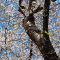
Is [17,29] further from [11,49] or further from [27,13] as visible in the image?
[27,13]

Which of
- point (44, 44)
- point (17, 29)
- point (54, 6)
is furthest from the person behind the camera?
point (17, 29)

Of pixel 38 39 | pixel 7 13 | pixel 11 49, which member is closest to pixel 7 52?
pixel 11 49

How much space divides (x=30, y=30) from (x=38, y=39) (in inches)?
13.5

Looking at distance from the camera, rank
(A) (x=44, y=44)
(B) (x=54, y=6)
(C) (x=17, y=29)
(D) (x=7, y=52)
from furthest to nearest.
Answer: (D) (x=7, y=52) < (C) (x=17, y=29) < (B) (x=54, y=6) < (A) (x=44, y=44)

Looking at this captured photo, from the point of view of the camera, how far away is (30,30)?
7.34 m

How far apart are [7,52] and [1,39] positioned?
788mm

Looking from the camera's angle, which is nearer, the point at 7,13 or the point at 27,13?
the point at 27,13

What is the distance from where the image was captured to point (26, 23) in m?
7.31

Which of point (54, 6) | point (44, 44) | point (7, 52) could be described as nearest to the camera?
point (44, 44)

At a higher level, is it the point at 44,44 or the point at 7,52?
the point at 44,44

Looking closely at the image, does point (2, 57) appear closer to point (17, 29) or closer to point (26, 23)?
point (17, 29)

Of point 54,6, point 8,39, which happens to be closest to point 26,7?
point 54,6

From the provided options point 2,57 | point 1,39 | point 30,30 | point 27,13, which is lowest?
point 2,57

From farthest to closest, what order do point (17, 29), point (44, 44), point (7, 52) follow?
point (7, 52) < point (17, 29) < point (44, 44)
